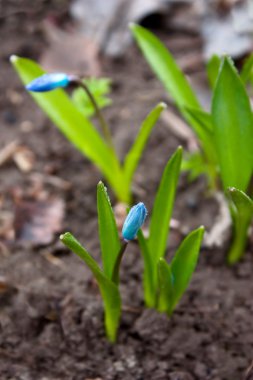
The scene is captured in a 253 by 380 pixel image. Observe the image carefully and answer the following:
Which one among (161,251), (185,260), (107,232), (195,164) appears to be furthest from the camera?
(195,164)

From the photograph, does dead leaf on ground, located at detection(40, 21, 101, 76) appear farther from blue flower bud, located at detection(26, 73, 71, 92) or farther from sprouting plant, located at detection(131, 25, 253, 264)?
blue flower bud, located at detection(26, 73, 71, 92)

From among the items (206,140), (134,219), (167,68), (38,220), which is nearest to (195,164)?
(206,140)

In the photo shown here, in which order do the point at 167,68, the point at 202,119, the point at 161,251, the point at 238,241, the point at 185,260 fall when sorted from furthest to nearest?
the point at 167,68
the point at 238,241
the point at 202,119
the point at 161,251
the point at 185,260

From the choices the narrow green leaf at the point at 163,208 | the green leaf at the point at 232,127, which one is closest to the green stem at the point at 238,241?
the green leaf at the point at 232,127

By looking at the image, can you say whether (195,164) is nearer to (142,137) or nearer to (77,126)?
(142,137)

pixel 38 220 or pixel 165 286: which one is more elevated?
pixel 38 220

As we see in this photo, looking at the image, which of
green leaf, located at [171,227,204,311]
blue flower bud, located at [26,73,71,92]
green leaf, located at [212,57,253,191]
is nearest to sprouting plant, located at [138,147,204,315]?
green leaf, located at [171,227,204,311]

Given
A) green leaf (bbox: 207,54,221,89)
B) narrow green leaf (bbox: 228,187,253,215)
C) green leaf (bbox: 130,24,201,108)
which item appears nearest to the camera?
narrow green leaf (bbox: 228,187,253,215)

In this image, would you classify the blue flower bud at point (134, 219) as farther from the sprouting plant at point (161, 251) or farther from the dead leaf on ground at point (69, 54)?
the dead leaf on ground at point (69, 54)
